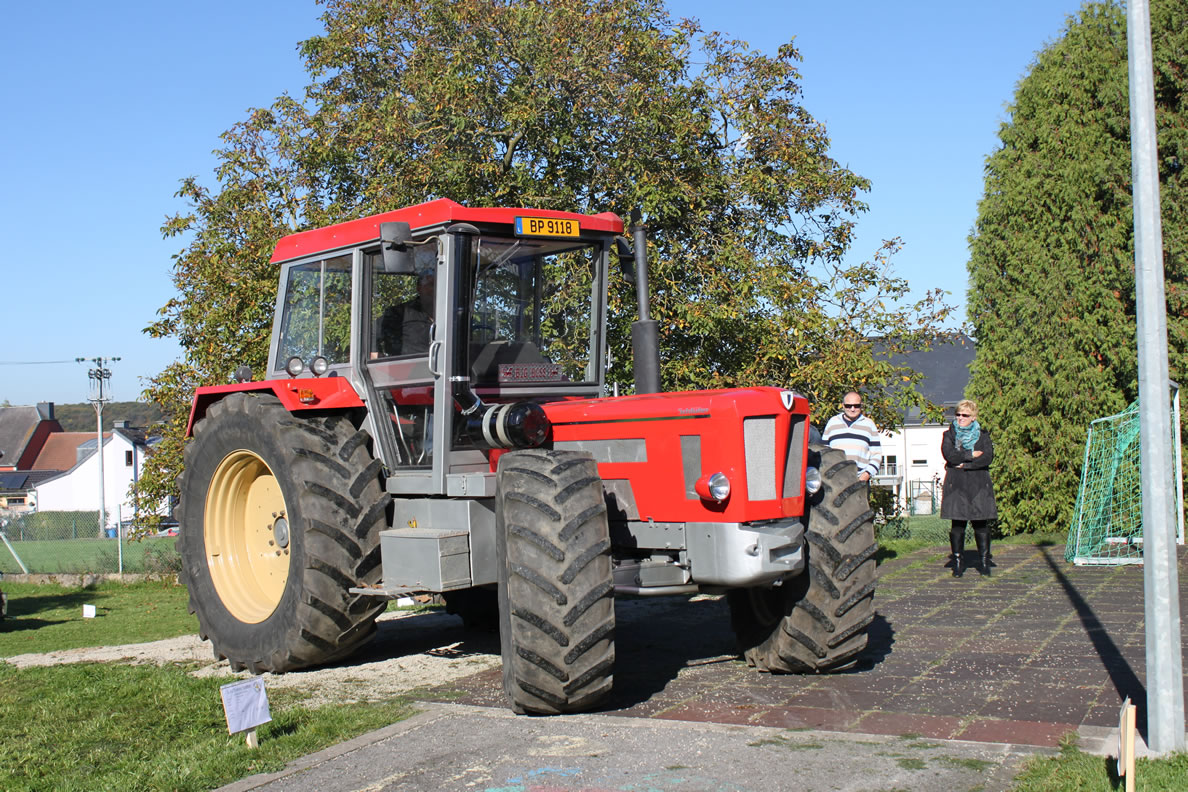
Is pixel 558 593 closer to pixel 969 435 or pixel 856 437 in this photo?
pixel 856 437

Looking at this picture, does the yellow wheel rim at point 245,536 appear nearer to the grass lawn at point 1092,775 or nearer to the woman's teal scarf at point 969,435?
the grass lawn at point 1092,775

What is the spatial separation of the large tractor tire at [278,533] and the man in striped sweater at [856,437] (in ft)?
14.6

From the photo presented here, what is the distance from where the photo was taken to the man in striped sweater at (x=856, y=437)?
985 centimetres

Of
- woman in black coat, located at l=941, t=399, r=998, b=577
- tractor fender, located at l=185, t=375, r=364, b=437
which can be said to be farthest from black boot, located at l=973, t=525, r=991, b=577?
tractor fender, located at l=185, t=375, r=364, b=437

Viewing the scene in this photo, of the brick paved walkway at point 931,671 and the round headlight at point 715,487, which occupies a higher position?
the round headlight at point 715,487

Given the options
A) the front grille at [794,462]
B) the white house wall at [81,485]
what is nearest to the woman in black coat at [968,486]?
the front grille at [794,462]

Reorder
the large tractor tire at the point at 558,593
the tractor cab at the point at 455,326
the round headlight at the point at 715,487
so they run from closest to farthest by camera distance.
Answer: the large tractor tire at the point at 558,593, the round headlight at the point at 715,487, the tractor cab at the point at 455,326

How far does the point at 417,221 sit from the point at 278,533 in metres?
2.33

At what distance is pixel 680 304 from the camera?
12.0 meters

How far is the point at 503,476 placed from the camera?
19.3 feet

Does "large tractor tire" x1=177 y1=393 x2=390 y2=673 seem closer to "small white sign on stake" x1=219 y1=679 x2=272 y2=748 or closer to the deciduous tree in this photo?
"small white sign on stake" x1=219 y1=679 x2=272 y2=748

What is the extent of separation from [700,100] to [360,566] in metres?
8.02

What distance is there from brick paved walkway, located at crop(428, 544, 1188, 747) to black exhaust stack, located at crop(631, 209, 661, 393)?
68.0 inches

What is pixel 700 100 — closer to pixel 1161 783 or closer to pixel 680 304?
pixel 680 304
